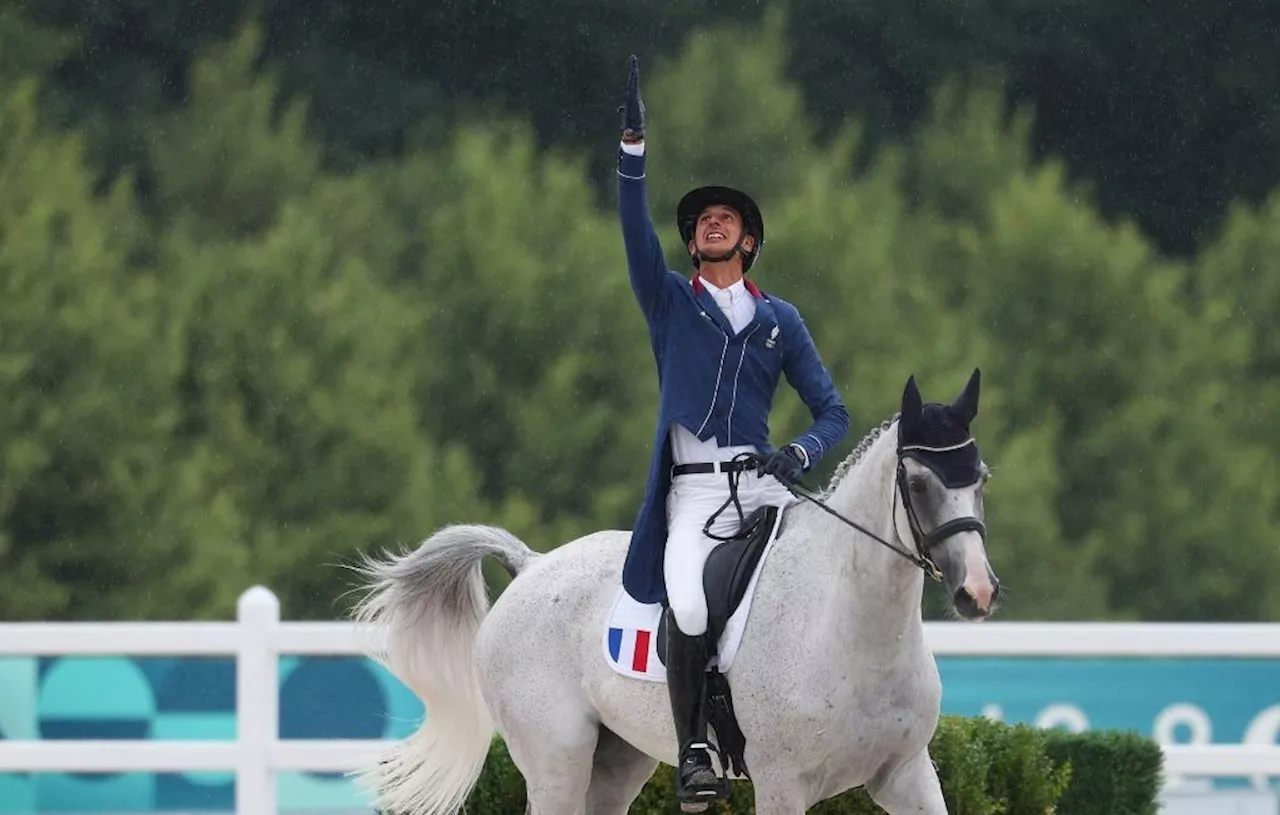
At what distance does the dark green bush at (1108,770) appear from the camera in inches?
332

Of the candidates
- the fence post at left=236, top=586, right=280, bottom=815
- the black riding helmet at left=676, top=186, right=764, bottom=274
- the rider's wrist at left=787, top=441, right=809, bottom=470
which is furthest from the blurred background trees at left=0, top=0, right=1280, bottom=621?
the rider's wrist at left=787, top=441, right=809, bottom=470

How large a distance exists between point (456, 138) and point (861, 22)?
731 cm

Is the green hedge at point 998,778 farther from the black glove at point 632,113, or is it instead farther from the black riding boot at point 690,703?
the black glove at point 632,113

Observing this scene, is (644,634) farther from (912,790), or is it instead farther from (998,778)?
(998,778)

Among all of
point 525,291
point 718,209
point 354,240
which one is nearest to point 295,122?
point 354,240

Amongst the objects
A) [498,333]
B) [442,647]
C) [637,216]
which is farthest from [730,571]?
[498,333]

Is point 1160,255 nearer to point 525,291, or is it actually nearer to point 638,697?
point 525,291

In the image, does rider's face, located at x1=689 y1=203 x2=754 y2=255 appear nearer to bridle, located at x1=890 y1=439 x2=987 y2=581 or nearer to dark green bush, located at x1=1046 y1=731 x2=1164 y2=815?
bridle, located at x1=890 y1=439 x2=987 y2=581

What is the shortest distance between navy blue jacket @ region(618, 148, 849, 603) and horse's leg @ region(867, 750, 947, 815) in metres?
0.80

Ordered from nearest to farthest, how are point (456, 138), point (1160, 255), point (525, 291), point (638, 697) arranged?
point (638, 697) < point (525, 291) < point (456, 138) < point (1160, 255)

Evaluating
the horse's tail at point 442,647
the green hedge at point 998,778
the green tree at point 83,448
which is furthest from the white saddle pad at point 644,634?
the green tree at point 83,448

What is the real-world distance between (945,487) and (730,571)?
2.65 feet

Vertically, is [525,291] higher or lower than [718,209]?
higher

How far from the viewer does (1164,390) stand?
77.2ft
